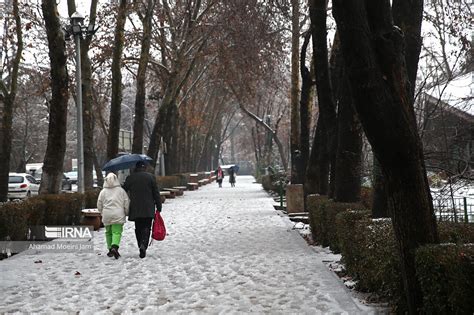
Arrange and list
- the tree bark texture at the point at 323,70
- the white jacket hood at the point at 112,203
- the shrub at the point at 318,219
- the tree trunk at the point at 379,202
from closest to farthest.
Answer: the tree trunk at the point at 379,202
the white jacket hood at the point at 112,203
the shrub at the point at 318,219
the tree bark texture at the point at 323,70

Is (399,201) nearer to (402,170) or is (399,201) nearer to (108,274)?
(402,170)

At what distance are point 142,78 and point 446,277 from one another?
22545 mm

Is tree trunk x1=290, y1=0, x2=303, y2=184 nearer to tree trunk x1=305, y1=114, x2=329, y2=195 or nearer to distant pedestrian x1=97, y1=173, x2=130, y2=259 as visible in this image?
tree trunk x1=305, y1=114, x2=329, y2=195

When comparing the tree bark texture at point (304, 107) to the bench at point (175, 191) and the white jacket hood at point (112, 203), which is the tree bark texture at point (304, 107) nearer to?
the white jacket hood at point (112, 203)

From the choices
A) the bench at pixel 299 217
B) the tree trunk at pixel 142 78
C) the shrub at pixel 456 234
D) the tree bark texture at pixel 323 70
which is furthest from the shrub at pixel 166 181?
the shrub at pixel 456 234

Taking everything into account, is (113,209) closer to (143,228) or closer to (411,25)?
(143,228)

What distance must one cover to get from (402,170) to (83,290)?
4580 millimetres

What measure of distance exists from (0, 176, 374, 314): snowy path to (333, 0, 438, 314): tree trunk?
4.65 ft

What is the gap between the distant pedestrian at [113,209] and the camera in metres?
10.7

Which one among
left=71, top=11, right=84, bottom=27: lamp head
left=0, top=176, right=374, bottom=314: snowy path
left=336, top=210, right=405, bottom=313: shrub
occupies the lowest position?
left=0, top=176, right=374, bottom=314: snowy path

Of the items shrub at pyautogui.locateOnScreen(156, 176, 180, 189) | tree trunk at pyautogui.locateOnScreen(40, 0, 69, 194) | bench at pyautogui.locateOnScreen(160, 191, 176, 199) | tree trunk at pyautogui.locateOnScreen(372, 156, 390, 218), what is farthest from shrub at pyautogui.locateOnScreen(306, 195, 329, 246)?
shrub at pyautogui.locateOnScreen(156, 176, 180, 189)

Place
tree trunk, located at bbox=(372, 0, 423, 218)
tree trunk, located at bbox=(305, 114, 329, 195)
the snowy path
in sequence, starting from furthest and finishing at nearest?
1. tree trunk, located at bbox=(305, 114, 329, 195)
2. tree trunk, located at bbox=(372, 0, 423, 218)
3. the snowy path

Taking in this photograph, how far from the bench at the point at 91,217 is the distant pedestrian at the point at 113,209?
4585mm

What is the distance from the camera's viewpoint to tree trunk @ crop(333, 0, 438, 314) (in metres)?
5.48
